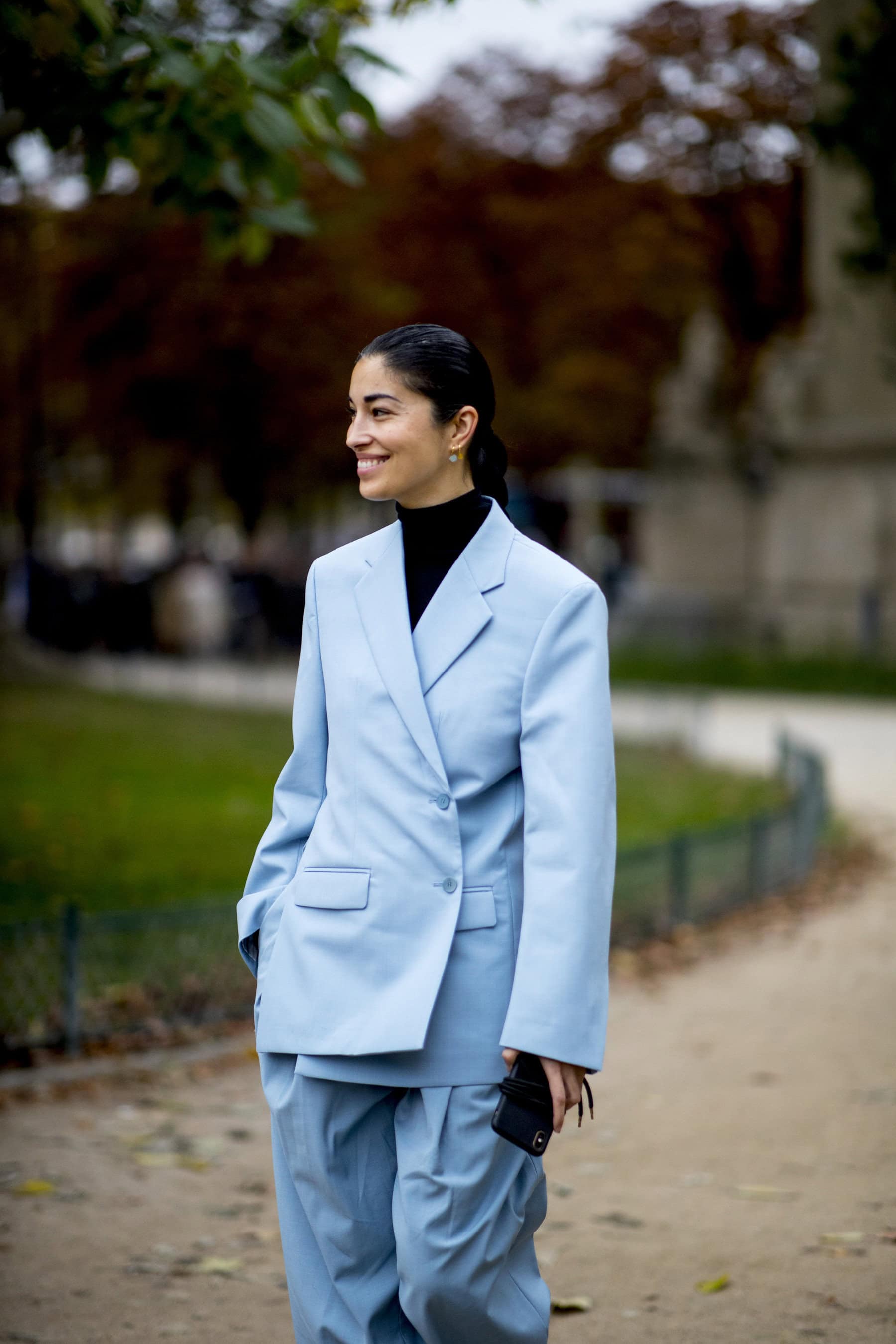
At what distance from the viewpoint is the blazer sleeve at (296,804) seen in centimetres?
303

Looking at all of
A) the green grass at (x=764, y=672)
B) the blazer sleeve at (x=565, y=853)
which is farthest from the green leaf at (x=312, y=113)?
the green grass at (x=764, y=672)

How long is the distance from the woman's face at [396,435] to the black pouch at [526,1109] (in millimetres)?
1028

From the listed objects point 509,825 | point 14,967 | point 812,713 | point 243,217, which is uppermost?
point 243,217

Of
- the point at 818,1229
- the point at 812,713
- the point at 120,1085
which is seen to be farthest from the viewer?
the point at 812,713

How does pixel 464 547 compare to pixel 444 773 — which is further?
pixel 464 547

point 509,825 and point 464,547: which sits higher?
point 464,547

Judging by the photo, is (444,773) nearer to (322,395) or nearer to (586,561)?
(322,395)


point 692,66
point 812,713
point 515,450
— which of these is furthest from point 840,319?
point 515,450

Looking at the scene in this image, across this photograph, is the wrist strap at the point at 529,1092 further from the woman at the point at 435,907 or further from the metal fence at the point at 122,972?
the metal fence at the point at 122,972

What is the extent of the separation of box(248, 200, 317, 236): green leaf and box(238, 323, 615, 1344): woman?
350 cm

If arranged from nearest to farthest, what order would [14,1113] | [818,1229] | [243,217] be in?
[818,1229]
[14,1113]
[243,217]

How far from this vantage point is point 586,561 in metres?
37.3

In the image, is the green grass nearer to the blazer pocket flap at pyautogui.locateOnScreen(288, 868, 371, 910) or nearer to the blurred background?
the blurred background

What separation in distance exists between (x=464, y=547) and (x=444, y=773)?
0.46 meters
